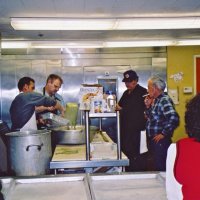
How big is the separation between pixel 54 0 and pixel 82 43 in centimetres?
266

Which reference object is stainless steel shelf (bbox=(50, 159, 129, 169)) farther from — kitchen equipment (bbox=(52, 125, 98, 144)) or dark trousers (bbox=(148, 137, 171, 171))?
dark trousers (bbox=(148, 137, 171, 171))

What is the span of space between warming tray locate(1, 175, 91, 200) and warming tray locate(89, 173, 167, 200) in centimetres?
8

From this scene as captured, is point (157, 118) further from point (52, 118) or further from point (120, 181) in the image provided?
point (120, 181)

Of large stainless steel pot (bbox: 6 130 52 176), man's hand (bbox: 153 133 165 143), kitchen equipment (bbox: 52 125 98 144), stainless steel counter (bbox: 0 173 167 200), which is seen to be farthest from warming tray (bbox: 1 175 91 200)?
man's hand (bbox: 153 133 165 143)

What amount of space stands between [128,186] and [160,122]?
7.09 feet

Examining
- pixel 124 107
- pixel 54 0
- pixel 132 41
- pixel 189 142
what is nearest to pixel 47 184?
pixel 189 142

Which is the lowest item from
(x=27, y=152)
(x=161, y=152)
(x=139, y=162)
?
(x=139, y=162)

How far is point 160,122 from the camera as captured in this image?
4273mm

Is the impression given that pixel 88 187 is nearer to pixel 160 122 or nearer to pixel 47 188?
pixel 47 188

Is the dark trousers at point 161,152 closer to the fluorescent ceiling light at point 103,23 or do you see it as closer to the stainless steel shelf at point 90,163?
the stainless steel shelf at point 90,163

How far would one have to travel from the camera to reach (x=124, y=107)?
4.96m

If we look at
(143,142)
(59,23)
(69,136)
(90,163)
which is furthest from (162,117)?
(59,23)

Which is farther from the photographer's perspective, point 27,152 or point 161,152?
point 161,152

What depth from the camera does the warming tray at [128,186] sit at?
2.01 metres
